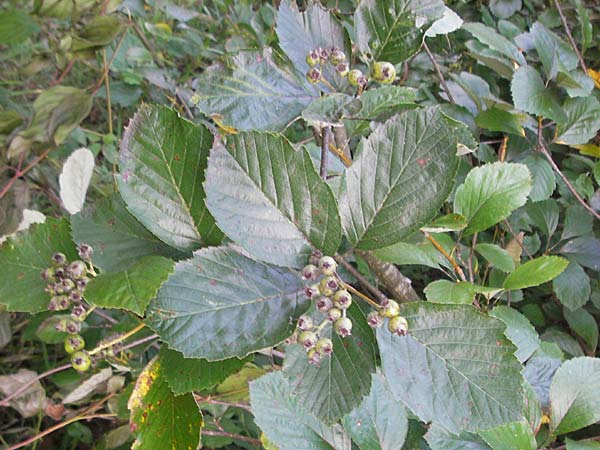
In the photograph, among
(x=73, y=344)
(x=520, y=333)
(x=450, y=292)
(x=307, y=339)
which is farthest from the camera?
(x=520, y=333)

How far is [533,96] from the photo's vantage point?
1138 millimetres

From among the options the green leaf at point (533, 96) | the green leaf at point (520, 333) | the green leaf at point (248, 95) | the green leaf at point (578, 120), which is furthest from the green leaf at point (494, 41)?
the green leaf at point (248, 95)

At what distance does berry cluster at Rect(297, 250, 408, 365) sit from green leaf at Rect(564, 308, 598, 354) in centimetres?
92

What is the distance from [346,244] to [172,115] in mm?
245

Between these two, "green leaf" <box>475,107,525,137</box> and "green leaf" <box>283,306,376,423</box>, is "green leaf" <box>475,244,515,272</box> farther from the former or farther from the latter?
"green leaf" <box>283,306,376,423</box>

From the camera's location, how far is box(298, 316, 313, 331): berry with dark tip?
0.50 metres

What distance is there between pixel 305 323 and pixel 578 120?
1.00 metres

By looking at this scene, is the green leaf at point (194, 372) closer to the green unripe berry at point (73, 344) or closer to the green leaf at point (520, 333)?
the green unripe berry at point (73, 344)

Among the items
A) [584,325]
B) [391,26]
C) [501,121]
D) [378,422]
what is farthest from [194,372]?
[584,325]

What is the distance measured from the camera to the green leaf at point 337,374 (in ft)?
1.71

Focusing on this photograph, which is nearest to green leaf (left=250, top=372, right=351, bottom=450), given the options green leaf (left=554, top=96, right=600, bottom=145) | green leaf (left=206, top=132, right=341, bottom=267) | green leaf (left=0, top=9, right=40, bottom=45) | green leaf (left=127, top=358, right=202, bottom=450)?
green leaf (left=127, top=358, right=202, bottom=450)

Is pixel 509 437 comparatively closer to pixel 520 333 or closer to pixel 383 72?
pixel 520 333

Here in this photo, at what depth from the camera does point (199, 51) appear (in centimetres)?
177

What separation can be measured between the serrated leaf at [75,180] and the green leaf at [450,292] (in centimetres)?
60
